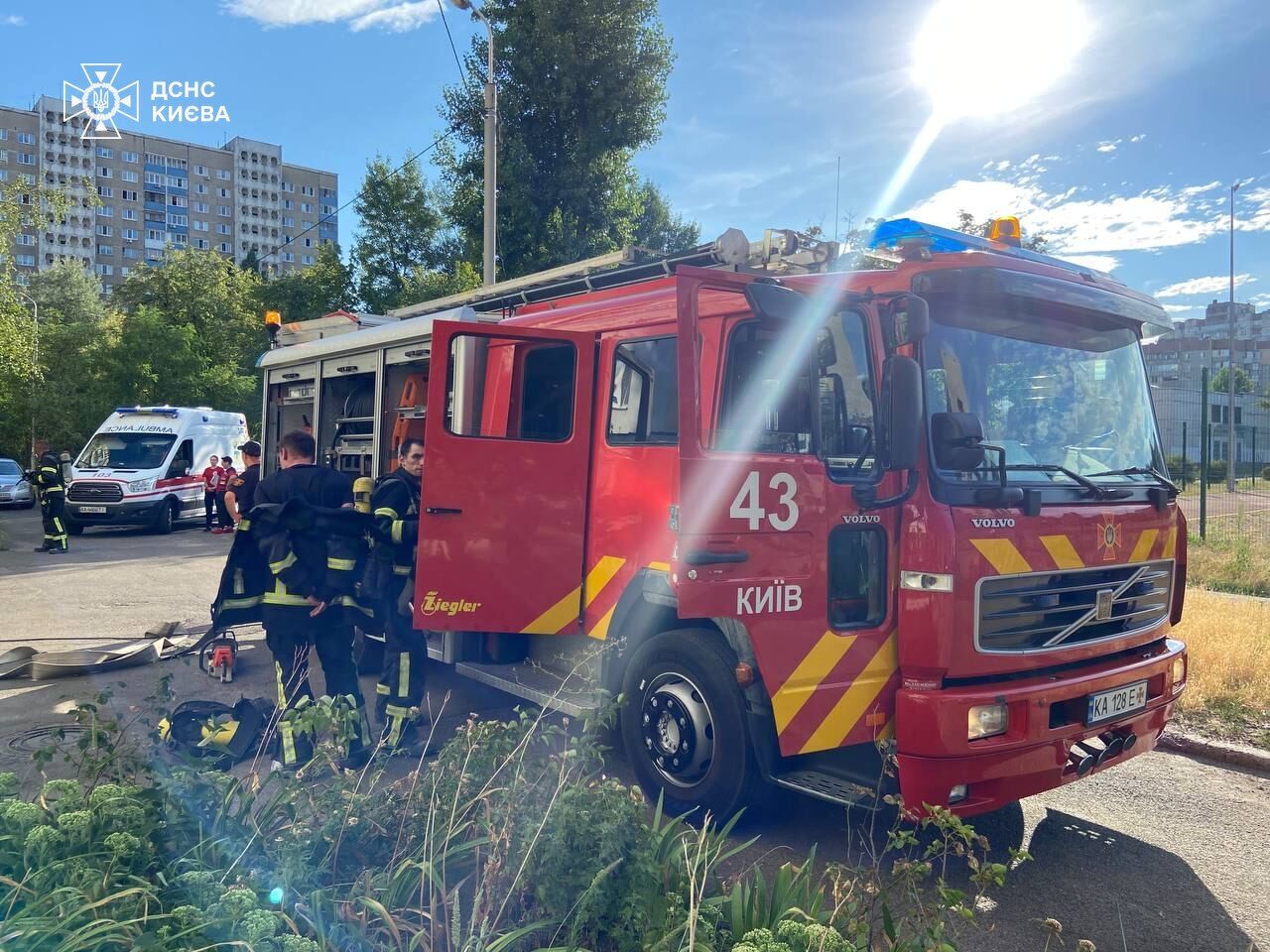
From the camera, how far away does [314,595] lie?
4.70 meters

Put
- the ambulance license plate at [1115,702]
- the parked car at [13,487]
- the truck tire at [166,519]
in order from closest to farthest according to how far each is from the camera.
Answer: the ambulance license plate at [1115,702] → the truck tire at [166,519] → the parked car at [13,487]

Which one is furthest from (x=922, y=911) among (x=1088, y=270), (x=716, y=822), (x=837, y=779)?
(x=1088, y=270)

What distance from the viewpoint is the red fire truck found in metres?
3.41

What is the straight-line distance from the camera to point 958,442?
3410 mm

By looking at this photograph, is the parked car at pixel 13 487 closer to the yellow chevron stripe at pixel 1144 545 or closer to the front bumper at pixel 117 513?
the front bumper at pixel 117 513

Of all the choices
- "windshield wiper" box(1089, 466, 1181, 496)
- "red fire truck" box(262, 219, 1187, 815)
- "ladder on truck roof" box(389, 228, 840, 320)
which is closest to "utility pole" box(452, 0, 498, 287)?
"ladder on truck roof" box(389, 228, 840, 320)

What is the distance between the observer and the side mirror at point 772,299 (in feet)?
10.8

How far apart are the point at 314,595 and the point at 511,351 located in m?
1.75

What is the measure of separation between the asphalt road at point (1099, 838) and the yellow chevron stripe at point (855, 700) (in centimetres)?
37

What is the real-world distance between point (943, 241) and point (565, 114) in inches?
653

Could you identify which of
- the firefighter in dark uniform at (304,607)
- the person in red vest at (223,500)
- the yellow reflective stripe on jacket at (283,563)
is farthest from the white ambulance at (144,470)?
the yellow reflective stripe on jacket at (283,563)

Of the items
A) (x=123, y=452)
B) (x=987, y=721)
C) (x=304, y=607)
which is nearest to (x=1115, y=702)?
(x=987, y=721)

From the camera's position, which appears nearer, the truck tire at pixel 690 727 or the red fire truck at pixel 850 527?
the red fire truck at pixel 850 527

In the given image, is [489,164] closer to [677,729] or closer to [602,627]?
[602,627]
